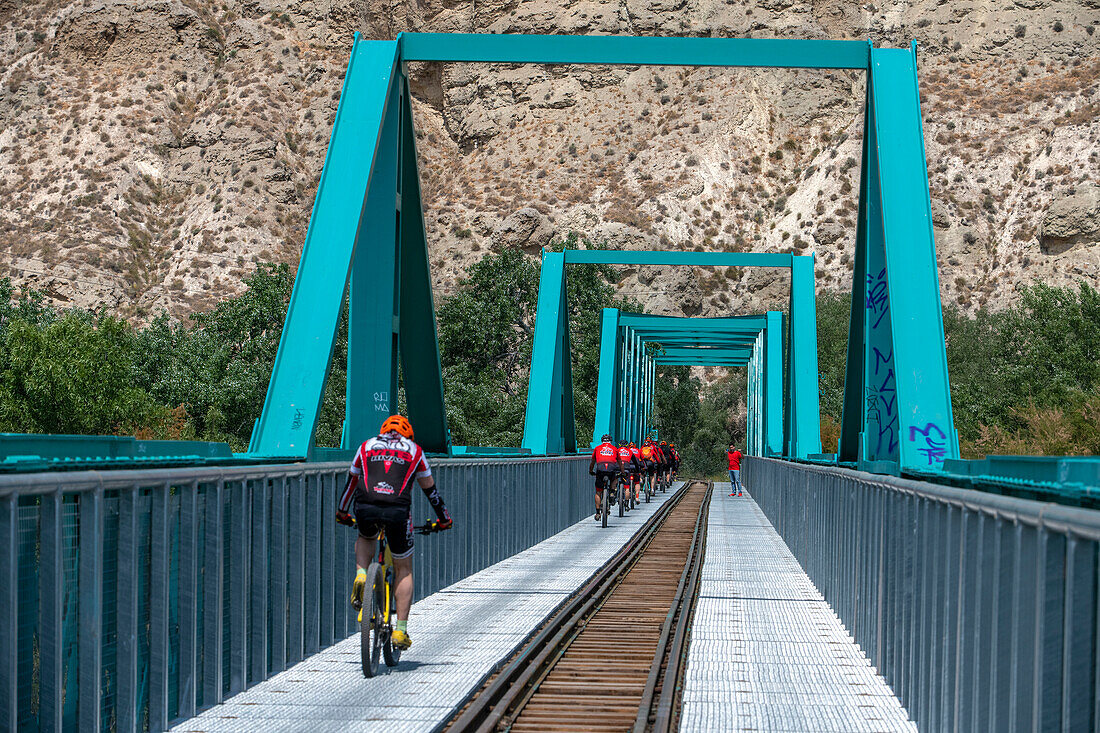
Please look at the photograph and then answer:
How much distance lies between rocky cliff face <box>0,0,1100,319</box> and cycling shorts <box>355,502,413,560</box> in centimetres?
6080

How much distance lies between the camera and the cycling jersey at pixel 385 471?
798cm

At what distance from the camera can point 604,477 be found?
23.6 m

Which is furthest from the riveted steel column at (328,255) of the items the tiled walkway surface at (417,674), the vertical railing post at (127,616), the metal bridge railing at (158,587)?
the vertical railing post at (127,616)

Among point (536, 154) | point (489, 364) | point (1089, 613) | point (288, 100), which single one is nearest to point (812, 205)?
point (536, 154)

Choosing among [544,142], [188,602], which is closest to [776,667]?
[188,602]

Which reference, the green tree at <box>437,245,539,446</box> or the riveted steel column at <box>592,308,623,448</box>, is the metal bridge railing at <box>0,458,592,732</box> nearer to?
the riveted steel column at <box>592,308,623,448</box>

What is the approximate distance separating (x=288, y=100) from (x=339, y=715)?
→ 76.9 m

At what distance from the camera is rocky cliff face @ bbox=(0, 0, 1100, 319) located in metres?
69.5

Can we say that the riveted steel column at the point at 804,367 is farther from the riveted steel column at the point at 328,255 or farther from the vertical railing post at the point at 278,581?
the vertical railing post at the point at 278,581

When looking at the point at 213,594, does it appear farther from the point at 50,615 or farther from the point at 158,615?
the point at 50,615

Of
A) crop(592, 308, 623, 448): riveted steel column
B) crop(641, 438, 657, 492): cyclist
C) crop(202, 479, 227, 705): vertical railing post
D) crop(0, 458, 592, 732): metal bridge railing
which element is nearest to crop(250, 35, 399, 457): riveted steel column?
crop(0, 458, 592, 732): metal bridge railing

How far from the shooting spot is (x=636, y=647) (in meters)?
9.63

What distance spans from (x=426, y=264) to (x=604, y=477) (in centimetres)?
879

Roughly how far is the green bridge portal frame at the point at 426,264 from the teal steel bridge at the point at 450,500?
3cm
